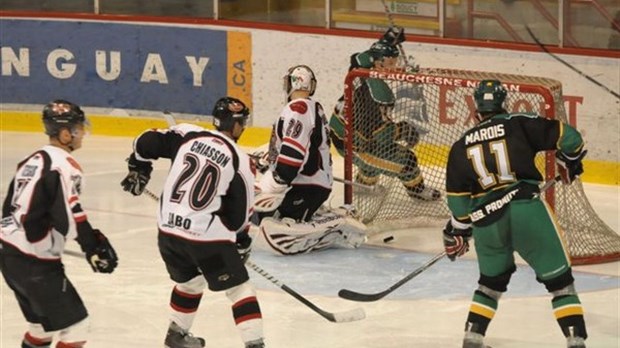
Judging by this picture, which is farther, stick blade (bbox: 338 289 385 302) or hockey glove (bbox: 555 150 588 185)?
stick blade (bbox: 338 289 385 302)

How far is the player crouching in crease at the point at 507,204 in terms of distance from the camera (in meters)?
5.69

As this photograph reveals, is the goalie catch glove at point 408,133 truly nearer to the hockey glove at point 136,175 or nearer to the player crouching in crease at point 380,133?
the player crouching in crease at point 380,133

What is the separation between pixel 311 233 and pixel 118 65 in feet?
11.1

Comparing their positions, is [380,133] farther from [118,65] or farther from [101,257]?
[101,257]

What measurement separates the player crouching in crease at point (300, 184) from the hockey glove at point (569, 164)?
5.51 feet

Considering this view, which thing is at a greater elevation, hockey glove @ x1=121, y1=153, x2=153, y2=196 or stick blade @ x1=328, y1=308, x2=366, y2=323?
hockey glove @ x1=121, y1=153, x2=153, y2=196

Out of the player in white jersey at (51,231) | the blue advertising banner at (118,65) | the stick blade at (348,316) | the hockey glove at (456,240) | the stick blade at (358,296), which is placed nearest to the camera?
the player in white jersey at (51,231)

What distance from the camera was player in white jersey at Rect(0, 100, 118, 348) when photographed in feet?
17.1

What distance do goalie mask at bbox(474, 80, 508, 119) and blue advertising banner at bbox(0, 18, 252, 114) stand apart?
455 centimetres

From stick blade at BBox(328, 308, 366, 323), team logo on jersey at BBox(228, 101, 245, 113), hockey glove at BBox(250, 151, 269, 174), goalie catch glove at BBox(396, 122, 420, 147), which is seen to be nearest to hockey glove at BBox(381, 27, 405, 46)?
goalie catch glove at BBox(396, 122, 420, 147)

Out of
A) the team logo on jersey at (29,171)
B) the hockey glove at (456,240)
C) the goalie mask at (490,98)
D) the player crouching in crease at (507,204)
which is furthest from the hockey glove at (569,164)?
the team logo on jersey at (29,171)

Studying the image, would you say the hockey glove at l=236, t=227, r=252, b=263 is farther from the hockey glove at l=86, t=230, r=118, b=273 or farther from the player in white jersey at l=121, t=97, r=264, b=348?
the hockey glove at l=86, t=230, r=118, b=273

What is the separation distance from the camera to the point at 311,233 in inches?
305

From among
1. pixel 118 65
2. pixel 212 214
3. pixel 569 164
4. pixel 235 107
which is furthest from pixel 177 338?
pixel 118 65
